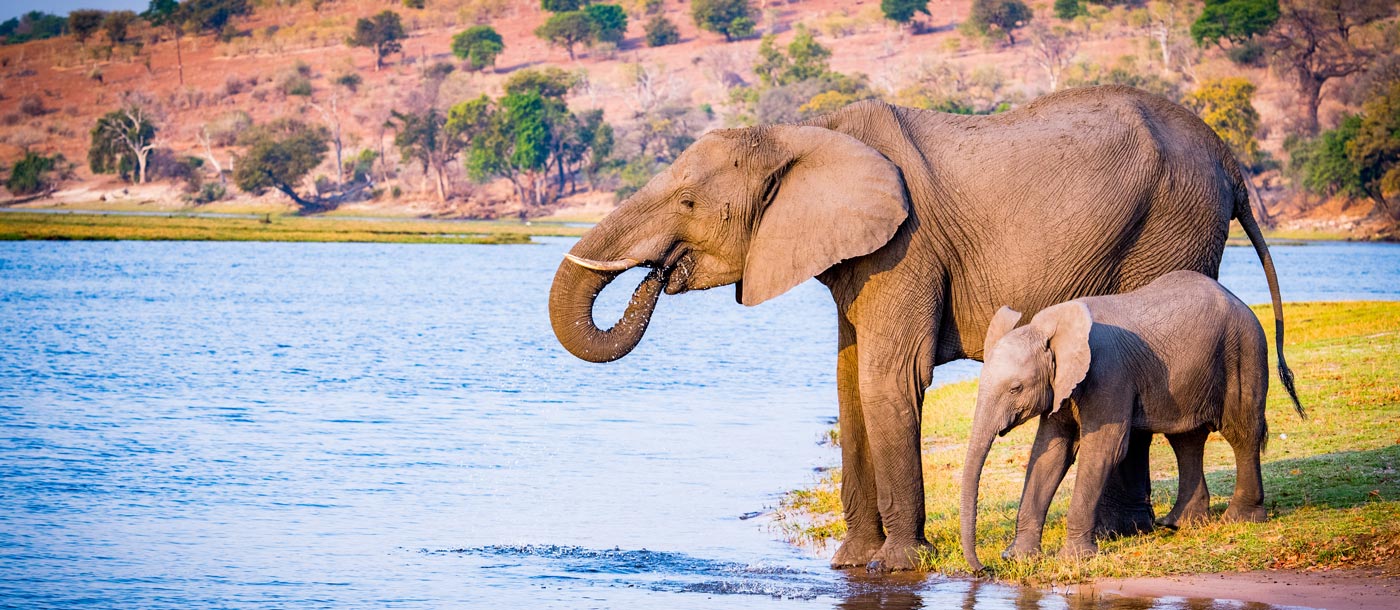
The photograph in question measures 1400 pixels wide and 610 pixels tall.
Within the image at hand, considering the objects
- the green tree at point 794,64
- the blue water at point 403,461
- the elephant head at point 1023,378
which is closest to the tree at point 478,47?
the green tree at point 794,64

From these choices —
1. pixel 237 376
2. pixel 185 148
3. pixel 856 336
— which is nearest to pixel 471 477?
pixel 856 336

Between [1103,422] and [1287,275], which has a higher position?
[1103,422]

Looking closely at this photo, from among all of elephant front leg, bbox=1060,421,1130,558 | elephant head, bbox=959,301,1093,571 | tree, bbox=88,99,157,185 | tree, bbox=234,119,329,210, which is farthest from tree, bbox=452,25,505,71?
elephant head, bbox=959,301,1093,571

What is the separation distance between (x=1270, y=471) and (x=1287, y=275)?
42968 mm

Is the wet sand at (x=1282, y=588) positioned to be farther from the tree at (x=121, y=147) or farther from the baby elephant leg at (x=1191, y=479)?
the tree at (x=121, y=147)

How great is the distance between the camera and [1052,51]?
372 ft

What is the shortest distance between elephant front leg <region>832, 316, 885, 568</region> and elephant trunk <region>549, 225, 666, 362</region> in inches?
48.9

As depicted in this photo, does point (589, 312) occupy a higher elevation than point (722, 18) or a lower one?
lower

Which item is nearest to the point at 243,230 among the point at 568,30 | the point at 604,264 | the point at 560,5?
the point at 604,264

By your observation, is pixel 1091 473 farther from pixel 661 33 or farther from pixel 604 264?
pixel 661 33

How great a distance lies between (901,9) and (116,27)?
2864 inches

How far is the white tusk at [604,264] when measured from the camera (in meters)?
9.70

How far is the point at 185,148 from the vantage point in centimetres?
11062

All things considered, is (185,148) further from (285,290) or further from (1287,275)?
(1287,275)
